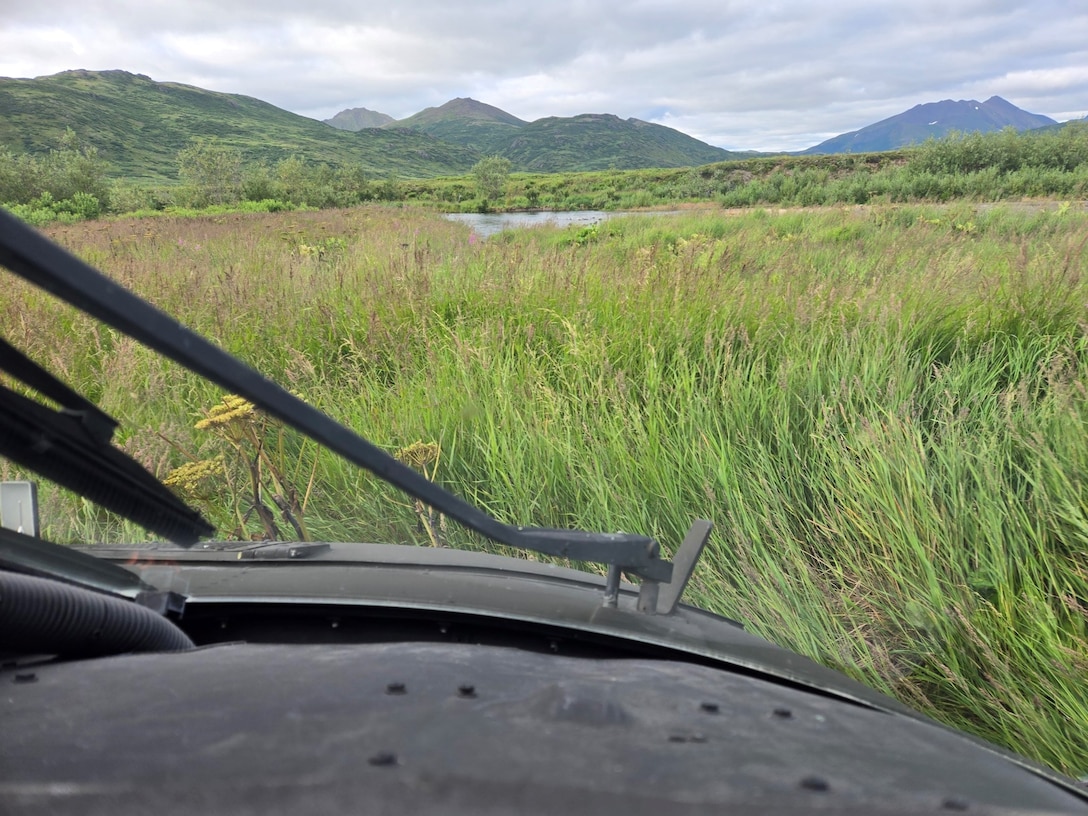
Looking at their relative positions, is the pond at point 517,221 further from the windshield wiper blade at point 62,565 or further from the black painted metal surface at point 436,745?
the black painted metal surface at point 436,745

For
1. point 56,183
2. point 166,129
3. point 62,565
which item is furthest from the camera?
point 166,129

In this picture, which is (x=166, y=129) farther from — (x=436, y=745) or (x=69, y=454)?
(x=436, y=745)

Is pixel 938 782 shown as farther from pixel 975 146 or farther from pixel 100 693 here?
pixel 975 146

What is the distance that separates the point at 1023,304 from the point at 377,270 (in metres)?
4.58

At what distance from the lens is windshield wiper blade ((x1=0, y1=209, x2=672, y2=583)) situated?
1.45 feet

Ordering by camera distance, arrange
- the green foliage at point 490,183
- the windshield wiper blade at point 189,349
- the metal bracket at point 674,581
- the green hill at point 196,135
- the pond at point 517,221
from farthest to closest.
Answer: the green hill at point 196,135 < the green foliage at point 490,183 < the pond at point 517,221 < the metal bracket at point 674,581 < the windshield wiper blade at point 189,349

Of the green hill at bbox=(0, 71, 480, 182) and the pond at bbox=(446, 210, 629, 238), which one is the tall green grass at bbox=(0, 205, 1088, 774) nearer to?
the pond at bbox=(446, 210, 629, 238)

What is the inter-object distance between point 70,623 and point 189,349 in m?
0.44

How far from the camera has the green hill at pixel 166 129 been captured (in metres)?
94.6

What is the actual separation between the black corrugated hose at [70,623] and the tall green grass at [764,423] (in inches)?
59.6

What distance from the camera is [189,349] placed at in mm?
522

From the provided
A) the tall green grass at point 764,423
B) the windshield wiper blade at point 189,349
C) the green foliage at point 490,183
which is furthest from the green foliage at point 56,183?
the green foliage at point 490,183

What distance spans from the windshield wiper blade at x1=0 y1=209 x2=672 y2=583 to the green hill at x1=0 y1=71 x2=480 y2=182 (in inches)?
3759

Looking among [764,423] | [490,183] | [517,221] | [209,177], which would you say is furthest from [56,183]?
[764,423]
